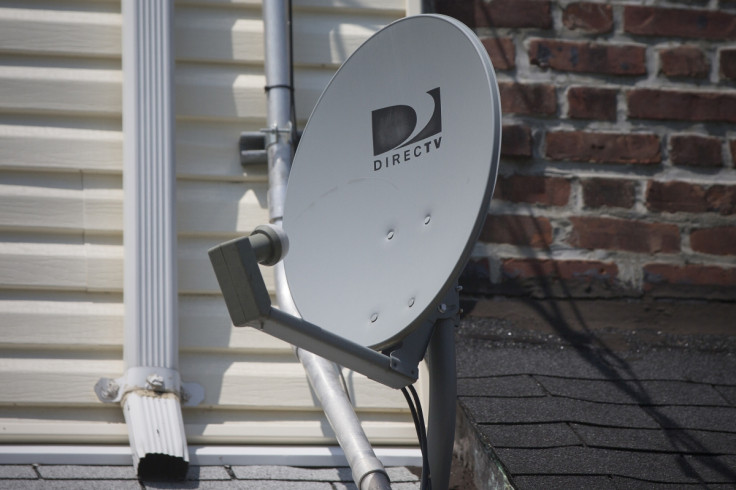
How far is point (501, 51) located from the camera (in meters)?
2.72

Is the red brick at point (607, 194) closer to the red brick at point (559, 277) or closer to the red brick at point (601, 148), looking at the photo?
the red brick at point (601, 148)

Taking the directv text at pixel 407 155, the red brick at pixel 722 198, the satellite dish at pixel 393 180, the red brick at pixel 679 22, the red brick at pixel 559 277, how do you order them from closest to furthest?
the satellite dish at pixel 393 180 → the directv text at pixel 407 155 → the red brick at pixel 559 277 → the red brick at pixel 722 198 → the red brick at pixel 679 22

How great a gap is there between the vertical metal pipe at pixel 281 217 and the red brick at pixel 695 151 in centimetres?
112

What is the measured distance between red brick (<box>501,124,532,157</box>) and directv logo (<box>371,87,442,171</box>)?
0.85 metres

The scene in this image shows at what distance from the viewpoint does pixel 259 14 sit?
113 inches

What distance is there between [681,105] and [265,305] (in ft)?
6.13

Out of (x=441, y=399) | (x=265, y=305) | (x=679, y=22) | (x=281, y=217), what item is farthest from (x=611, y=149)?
(x=265, y=305)

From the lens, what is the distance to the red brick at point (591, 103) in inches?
106

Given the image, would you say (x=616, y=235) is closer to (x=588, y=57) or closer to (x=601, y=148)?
(x=601, y=148)

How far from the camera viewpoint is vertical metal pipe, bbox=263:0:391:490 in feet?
6.44

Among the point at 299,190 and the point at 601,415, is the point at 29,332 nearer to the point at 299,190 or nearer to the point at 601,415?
the point at 299,190

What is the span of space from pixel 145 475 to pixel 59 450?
24 centimetres

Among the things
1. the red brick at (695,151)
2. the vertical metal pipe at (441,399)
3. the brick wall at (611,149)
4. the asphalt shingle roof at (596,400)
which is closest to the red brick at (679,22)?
the brick wall at (611,149)

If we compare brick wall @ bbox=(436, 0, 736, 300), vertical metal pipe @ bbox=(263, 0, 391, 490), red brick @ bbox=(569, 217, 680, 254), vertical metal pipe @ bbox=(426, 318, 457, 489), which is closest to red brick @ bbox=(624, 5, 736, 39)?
brick wall @ bbox=(436, 0, 736, 300)
